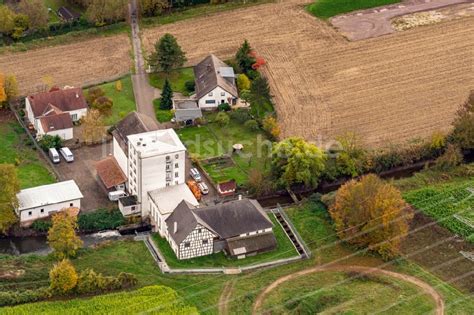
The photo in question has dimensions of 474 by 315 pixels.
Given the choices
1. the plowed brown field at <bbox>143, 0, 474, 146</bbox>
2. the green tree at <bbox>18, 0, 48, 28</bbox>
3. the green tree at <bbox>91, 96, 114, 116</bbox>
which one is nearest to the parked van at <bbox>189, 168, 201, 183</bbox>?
the plowed brown field at <bbox>143, 0, 474, 146</bbox>

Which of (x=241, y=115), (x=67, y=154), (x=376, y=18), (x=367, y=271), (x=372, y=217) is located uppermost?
(x=376, y=18)

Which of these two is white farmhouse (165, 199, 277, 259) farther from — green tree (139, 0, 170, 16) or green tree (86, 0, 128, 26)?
green tree (139, 0, 170, 16)

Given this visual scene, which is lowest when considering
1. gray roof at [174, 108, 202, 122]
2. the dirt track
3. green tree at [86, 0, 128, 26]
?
the dirt track

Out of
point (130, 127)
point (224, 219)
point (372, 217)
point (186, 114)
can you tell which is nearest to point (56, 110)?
point (130, 127)

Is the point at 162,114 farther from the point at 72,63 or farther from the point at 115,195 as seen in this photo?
the point at 115,195

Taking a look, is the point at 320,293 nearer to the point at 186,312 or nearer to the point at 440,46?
the point at 186,312

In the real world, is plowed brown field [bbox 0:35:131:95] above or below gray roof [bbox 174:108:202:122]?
above
